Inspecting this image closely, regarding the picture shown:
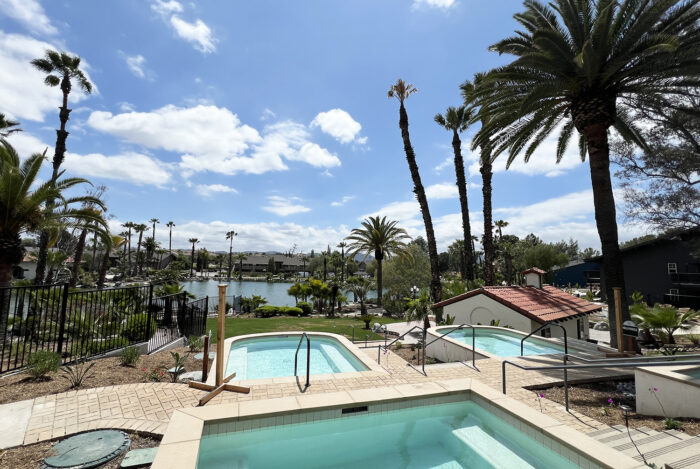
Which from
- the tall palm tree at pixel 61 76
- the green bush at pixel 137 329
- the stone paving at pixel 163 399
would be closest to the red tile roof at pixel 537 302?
the stone paving at pixel 163 399

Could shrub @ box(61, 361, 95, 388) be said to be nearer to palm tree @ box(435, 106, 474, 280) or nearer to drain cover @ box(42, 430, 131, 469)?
drain cover @ box(42, 430, 131, 469)

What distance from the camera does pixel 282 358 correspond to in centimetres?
1148

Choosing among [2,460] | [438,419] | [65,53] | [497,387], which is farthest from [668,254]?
[65,53]

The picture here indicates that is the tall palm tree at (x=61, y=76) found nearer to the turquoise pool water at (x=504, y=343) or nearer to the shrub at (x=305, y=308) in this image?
the shrub at (x=305, y=308)

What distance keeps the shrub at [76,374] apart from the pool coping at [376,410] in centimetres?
319

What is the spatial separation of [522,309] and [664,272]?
2383cm

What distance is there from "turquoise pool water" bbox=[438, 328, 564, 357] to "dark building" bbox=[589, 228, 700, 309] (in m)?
22.7

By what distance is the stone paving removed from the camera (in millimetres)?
5113

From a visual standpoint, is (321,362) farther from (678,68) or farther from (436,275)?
(678,68)

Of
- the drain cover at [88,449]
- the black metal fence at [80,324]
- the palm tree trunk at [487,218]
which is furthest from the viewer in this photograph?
the palm tree trunk at [487,218]

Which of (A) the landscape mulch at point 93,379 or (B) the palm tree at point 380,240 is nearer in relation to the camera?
(A) the landscape mulch at point 93,379

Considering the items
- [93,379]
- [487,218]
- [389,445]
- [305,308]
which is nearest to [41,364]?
[93,379]

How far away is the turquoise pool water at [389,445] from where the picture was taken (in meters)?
4.96

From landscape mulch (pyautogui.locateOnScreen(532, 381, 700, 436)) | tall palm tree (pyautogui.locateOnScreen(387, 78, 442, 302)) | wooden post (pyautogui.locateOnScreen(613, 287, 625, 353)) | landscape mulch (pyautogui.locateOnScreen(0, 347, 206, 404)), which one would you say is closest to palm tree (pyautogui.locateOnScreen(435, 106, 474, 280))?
tall palm tree (pyautogui.locateOnScreen(387, 78, 442, 302))
